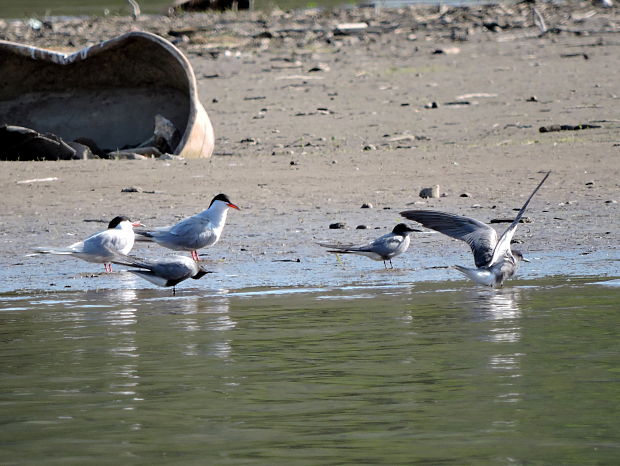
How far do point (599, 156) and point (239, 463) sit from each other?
311 inches

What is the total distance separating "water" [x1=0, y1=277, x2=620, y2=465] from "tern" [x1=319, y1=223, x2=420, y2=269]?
0.50 meters

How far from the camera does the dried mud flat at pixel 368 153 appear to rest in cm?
964

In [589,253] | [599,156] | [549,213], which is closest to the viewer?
[589,253]

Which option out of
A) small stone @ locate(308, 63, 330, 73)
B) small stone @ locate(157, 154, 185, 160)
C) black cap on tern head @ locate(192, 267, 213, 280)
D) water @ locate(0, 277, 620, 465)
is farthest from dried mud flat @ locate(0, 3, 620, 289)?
water @ locate(0, 277, 620, 465)

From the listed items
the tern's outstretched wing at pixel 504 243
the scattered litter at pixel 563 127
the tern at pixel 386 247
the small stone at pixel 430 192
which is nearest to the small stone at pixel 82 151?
the small stone at pixel 430 192

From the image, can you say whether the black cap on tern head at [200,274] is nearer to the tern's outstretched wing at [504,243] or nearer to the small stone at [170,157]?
the tern's outstretched wing at [504,243]

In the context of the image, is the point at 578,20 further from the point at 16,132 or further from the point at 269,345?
the point at 269,345

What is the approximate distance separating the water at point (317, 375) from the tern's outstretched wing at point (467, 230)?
0.83 feet

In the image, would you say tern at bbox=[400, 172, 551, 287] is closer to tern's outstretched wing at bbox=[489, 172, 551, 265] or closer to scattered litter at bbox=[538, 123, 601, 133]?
tern's outstretched wing at bbox=[489, 172, 551, 265]

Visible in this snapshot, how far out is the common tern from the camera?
8539 millimetres

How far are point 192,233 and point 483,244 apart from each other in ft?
6.91

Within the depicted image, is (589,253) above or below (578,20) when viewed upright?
below

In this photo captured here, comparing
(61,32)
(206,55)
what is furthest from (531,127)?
(61,32)

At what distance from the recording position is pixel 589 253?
8.97m
